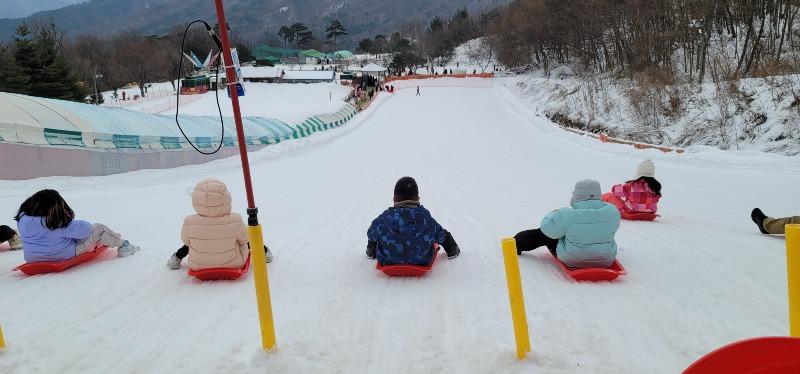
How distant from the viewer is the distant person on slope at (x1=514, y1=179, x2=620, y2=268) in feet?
14.5

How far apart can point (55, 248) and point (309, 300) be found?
2938 mm

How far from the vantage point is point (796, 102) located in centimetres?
1407

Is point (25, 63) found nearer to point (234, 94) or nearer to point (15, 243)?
point (15, 243)

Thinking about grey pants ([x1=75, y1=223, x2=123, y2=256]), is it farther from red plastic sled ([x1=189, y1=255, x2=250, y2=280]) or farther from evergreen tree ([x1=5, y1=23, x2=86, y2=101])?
evergreen tree ([x1=5, y1=23, x2=86, y2=101])

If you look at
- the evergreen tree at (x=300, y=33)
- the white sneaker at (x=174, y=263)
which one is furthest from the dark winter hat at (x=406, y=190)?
the evergreen tree at (x=300, y=33)

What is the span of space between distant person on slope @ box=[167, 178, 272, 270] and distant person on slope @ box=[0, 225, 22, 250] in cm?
333

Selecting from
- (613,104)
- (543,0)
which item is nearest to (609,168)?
(613,104)

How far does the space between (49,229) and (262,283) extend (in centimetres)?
333

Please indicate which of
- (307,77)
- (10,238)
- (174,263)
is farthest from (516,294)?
(307,77)

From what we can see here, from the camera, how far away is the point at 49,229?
4902 millimetres

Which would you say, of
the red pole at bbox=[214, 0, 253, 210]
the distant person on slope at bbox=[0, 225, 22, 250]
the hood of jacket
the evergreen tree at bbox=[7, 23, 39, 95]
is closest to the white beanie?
the hood of jacket

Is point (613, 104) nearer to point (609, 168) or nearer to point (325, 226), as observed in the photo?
point (609, 168)

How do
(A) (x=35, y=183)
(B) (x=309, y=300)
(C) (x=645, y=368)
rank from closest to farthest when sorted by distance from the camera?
(C) (x=645, y=368) → (B) (x=309, y=300) → (A) (x=35, y=183)

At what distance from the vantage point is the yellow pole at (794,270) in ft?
7.38
